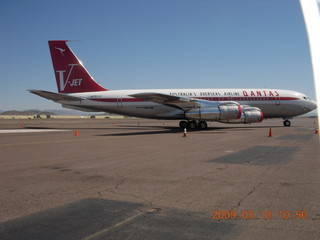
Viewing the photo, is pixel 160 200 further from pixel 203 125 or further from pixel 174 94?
pixel 174 94

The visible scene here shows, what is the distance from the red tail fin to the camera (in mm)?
30625

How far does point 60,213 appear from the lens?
4.59m

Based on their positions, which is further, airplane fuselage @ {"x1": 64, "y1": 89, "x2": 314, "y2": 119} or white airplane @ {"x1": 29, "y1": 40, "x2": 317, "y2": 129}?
airplane fuselage @ {"x1": 64, "y1": 89, "x2": 314, "y2": 119}

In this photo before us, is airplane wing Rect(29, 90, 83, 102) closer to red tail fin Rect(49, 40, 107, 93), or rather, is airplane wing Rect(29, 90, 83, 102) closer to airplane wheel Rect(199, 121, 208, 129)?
red tail fin Rect(49, 40, 107, 93)

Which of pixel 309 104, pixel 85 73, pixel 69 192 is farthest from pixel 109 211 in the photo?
pixel 309 104

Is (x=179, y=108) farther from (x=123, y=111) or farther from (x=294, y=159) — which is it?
(x=294, y=159)

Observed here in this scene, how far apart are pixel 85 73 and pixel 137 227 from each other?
29445mm

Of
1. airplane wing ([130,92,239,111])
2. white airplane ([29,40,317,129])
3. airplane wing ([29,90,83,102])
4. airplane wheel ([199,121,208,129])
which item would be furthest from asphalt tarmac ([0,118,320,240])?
white airplane ([29,40,317,129])
